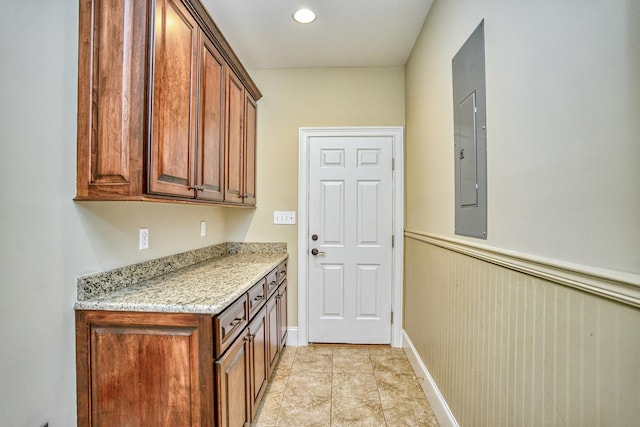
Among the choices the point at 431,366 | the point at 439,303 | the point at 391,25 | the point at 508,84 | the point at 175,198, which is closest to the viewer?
the point at 508,84

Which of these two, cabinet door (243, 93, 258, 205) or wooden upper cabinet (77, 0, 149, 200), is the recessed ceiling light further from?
wooden upper cabinet (77, 0, 149, 200)

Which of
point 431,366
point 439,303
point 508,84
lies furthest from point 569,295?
point 431,366

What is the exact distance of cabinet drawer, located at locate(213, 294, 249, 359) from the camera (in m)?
1.25

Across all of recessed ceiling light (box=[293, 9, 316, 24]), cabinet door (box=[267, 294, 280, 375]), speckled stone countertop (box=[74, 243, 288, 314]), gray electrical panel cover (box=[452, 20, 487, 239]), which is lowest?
cabinet door (box=[267, 294, 280, 375])

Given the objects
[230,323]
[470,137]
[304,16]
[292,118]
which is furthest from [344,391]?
[304,16]

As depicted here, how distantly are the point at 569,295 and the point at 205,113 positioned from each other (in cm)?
177

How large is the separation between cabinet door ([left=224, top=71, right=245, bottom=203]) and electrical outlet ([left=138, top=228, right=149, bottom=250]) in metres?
0.53

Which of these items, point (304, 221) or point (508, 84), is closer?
point (508, 84)

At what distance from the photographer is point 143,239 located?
1.67 m

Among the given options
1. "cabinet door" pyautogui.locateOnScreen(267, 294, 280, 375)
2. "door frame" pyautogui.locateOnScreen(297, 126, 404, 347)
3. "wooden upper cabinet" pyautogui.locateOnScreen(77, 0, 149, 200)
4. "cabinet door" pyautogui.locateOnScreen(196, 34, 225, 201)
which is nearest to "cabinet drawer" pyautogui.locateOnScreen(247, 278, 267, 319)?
"cabinet door" pyautogui.locateOnScreen(267, 294, 280, 375)

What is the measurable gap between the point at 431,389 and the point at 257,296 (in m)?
1.27

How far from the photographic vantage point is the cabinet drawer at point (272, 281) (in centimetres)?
210

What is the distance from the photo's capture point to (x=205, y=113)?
1.72 metres

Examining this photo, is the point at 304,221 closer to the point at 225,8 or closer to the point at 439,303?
the point at 439,303
